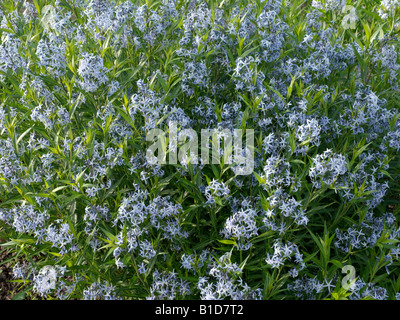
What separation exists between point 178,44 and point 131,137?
116 cm

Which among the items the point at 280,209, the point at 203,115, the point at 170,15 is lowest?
the point at 280,209

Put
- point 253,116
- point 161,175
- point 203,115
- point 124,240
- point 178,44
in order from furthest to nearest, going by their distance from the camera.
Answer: point 178,44 < point 203,115 < point 253,116 < point 161,175 < point 124,240

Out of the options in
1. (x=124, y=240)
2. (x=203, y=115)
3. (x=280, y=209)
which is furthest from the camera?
(x=203, y=115)

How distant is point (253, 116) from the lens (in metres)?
3.38

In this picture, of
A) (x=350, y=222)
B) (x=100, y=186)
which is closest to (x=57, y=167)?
(x=100, y=186)

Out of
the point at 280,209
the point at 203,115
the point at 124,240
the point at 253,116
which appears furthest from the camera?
the point at 203,115

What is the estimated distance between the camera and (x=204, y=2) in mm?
4188

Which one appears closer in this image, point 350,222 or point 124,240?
point 124,240

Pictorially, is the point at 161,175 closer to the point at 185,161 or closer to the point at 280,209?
the point at 185,161

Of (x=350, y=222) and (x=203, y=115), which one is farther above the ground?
(x=203, y=115)

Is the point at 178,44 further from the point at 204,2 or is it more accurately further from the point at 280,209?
the point at 280,209
